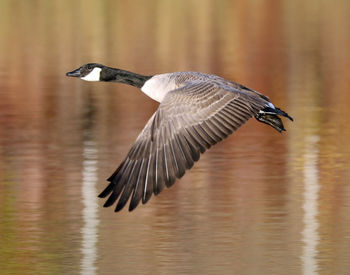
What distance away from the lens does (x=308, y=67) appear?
53.5 ft

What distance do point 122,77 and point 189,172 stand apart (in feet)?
6.06

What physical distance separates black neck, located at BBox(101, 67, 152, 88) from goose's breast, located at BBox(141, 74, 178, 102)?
334mm

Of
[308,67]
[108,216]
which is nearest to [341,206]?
[108,216]

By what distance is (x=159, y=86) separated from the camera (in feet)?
24.9

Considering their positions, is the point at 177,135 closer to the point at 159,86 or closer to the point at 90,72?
the point at 159,86

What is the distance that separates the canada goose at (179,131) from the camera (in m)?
6.49

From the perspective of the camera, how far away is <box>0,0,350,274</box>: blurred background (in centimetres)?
757

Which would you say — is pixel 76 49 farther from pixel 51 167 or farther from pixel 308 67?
pixel 51 167

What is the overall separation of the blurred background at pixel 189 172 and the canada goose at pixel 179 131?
0.86 meters

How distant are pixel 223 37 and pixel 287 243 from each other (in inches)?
484

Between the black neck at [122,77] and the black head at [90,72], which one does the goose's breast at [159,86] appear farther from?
the black head at [90,72]

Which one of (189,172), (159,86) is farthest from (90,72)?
(189,172)

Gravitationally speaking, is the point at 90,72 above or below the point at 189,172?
above

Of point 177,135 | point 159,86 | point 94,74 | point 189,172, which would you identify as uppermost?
point 94,74
